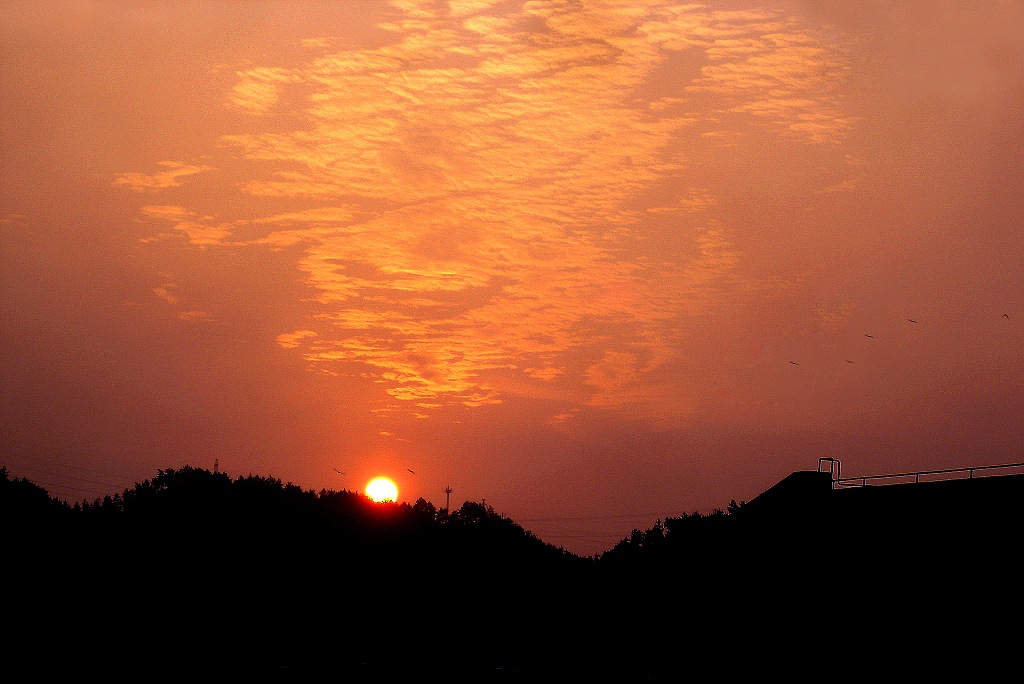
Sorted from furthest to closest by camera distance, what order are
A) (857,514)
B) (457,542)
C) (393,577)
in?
1. (457,542)
2. (393,577)
3. (857,514)

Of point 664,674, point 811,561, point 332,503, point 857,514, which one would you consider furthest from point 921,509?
point 332,503

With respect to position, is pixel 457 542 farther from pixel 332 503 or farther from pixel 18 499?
pixel 18 499

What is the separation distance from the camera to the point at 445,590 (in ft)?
242

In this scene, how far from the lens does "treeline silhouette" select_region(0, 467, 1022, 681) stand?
30.2m

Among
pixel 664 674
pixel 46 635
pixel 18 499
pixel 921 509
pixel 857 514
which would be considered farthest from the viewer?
pixel 18 499

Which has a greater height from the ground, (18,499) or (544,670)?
(18,499)

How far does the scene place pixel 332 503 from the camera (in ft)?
305

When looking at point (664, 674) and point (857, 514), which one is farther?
point (664, 674)

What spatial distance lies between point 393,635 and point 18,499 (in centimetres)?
2833

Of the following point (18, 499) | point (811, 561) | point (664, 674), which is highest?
point (18, 499)

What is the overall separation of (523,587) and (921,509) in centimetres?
5023

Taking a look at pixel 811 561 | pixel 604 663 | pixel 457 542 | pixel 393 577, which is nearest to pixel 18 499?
pixel 393 577

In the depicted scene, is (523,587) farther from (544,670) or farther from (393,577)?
(544,670)

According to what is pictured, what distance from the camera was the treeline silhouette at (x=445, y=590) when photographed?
1188 inches
